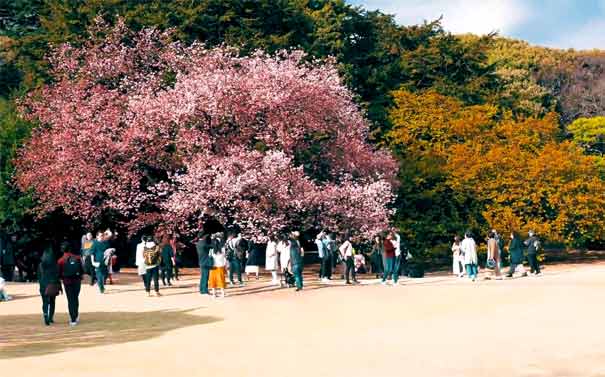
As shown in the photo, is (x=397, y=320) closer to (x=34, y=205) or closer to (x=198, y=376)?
(x=198, y=376)

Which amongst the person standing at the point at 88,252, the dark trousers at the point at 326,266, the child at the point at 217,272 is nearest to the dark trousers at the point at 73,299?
the child at the point at 217,272

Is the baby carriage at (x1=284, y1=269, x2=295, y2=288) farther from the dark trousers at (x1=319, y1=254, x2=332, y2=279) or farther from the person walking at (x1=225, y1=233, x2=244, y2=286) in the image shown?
the dark trousers at (x1=319, y1=254, x2=332, y2=279)

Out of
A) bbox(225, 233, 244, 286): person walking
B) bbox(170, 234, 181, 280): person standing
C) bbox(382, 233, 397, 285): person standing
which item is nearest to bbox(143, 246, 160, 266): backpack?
bbox(225, 233, 244, 286): person walking

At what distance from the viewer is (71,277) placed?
67.9 feet

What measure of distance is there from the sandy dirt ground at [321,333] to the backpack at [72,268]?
1.08m

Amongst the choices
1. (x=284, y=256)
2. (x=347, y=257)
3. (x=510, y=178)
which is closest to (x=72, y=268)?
(x=284, y=256)

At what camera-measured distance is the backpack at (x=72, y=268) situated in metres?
20.7

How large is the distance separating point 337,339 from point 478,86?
41623 mm

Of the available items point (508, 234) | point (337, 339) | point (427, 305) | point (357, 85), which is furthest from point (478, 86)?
point (337, 339)

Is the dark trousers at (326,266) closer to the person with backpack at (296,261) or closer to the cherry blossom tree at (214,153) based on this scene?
the cherry blossom tree at (214,153)

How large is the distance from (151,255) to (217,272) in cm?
187

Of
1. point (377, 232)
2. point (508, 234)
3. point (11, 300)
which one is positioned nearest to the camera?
point (11, 300)

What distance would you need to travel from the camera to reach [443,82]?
56250 mm

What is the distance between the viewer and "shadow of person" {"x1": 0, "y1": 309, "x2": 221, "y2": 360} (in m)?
17.0
